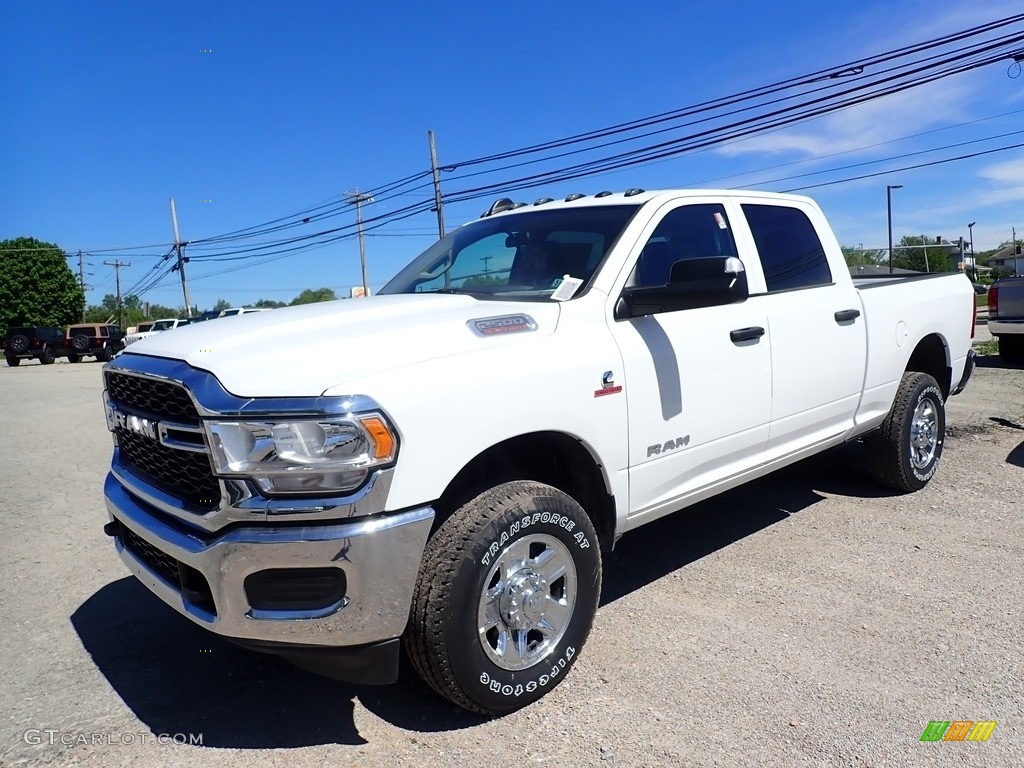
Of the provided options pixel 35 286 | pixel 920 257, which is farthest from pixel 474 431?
pixel 920 257

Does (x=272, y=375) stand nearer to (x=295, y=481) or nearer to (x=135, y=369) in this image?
(x=295, y=481)

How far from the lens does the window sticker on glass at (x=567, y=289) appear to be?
311 centimetres

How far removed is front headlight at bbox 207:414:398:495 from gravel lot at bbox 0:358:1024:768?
0.99 meters

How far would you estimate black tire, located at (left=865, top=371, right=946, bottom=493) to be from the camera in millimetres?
4938

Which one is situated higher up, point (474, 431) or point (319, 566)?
point (474, 431)

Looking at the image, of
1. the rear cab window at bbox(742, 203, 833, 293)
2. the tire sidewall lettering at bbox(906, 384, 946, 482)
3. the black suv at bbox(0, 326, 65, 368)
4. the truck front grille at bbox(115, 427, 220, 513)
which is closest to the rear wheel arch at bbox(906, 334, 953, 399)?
the tire sidewall lettering at bbox(906, 384, 946, 482)

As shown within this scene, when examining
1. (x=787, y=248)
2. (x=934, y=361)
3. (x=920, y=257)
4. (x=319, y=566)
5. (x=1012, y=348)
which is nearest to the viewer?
(x=319, y=566)

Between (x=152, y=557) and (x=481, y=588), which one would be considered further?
(x=152, y=557)

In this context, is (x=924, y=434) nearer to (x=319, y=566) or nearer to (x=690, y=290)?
(x=690, y=290)

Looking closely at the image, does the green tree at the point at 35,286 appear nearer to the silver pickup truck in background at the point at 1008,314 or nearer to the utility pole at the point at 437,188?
the utility pole at the point at 437,188

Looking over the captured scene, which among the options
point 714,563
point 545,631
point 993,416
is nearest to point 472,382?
point 545,631

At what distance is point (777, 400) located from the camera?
386 centimetres

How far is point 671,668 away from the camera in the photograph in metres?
3.00

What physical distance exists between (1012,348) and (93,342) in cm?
3413
